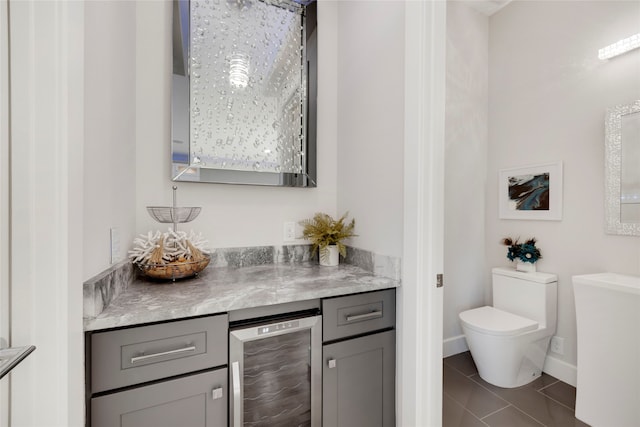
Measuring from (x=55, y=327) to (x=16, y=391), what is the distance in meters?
0.15

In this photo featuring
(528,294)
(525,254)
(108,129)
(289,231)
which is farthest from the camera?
(525,254)

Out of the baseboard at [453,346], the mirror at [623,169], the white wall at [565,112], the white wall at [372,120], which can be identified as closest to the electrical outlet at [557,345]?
the white wall at [565,112]

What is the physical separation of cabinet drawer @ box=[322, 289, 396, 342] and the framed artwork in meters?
1.71

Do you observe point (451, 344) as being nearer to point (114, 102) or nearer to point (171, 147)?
point (171, 147)

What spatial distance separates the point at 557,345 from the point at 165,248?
2.70 meters

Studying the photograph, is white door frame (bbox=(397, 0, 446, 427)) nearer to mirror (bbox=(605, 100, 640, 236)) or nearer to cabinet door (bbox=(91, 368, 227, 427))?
cabinet door (bbox=(91, 368, 227, 427))

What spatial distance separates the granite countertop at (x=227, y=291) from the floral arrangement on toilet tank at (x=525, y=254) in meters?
1.60

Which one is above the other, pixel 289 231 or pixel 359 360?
pixel 289 231

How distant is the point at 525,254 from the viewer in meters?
2.23

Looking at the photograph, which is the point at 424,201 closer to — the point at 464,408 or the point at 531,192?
the point at 464,408

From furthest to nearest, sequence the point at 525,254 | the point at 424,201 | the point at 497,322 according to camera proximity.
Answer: the point at 525,254 → the point at 497,322 → the point at 424,201

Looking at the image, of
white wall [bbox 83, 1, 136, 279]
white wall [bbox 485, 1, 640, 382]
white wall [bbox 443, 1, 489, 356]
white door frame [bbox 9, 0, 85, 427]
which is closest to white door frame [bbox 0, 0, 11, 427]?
white door frame [bbox 9, 0, 85, 427]

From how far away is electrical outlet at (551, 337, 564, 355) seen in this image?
2.06m

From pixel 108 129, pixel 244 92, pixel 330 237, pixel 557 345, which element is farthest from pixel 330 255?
pixel 557 345
